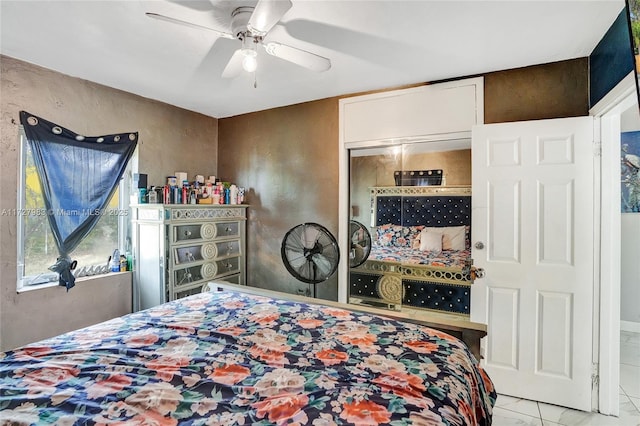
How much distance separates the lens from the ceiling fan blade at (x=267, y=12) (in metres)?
1.20

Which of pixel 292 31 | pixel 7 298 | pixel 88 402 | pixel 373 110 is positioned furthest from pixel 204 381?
pixel 373 110

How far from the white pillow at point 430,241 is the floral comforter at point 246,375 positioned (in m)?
1.36

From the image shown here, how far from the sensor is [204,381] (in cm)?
105

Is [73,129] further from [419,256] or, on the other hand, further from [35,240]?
[419,256]

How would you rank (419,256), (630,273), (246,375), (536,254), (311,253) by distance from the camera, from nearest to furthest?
(246,375)
(536,254)
(311,253)
(419,256)
(630,273)

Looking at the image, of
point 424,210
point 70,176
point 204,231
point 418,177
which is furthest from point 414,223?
point 70,176

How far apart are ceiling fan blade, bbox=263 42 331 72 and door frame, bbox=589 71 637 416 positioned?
1694 millimetres

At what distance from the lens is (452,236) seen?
2.68 m

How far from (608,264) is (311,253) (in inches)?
75.6

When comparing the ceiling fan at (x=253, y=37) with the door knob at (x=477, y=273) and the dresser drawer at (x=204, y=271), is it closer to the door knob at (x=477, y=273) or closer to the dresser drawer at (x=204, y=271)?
the door knob at (x=477, y=273)

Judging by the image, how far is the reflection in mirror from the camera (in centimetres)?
262

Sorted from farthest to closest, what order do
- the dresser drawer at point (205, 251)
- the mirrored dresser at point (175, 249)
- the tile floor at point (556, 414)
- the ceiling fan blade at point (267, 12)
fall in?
the dresser drawer at point (205, 251) < the mirrored dresser at point (175, 249) < the tile floor at point (556, 414) < the ceiling fan blade at point (267, 12)

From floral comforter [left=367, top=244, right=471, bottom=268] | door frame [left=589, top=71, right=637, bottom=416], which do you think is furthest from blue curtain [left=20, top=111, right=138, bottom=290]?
door frame [left=589, top=71, right=637, bottom=416]

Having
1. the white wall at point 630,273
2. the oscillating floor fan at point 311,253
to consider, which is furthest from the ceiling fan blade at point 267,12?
the white wall at point 630,273
